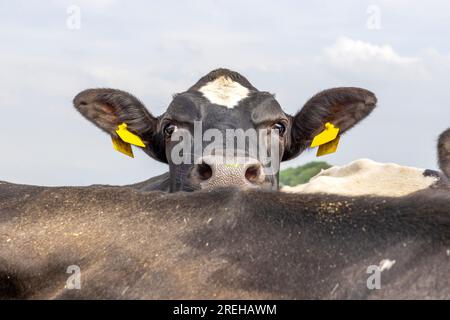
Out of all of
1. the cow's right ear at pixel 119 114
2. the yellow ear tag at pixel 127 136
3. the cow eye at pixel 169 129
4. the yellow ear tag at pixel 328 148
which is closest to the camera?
the cow eye at pixel 169 129

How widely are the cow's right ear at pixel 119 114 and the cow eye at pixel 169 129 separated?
41 cm

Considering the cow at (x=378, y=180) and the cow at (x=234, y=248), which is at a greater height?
the cow at (x=234, y=248)

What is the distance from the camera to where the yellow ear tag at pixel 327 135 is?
11938mm

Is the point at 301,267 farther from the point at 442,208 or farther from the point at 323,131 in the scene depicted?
the point at 323,131

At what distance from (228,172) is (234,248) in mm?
5296

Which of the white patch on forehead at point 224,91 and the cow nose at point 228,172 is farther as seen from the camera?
the white patch on forehead at point 224,91

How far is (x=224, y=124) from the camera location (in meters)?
10.4

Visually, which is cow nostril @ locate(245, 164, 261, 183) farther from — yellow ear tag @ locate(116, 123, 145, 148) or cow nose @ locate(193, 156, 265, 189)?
yellow ear tag @ locate(116, 123, 145, 148)

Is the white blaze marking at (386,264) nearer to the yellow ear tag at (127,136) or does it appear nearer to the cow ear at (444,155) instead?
the cow ear at (444,155)

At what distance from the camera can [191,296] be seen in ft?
11.6

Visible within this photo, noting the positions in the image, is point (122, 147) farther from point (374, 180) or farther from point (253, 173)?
point (374, 180)

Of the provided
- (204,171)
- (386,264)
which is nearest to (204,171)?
(204,171)

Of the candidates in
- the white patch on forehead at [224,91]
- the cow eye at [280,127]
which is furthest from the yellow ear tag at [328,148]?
the white patch on forehead at [224,91]

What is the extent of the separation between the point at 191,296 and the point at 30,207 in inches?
56.4
